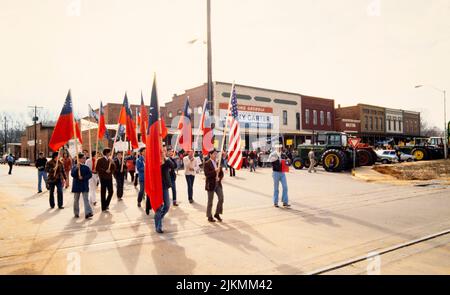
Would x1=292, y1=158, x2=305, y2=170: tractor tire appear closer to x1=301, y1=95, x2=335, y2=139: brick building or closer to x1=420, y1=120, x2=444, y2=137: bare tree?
x1=301, y1=95, x2=335, y2=139: brick building

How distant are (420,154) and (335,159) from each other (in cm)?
1245

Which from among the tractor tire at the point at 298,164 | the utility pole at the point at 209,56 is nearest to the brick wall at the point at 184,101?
the tractor tire at the point at 298,164

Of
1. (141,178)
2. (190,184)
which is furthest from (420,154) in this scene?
Result: (141,178)

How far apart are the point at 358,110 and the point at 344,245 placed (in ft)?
163

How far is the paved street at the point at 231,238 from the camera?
4598mm

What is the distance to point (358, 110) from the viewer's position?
50312 millimetres

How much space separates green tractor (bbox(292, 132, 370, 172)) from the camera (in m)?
20.8

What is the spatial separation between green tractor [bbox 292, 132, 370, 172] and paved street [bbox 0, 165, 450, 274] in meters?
10.5

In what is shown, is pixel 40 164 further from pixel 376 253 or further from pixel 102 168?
pixel 376 253

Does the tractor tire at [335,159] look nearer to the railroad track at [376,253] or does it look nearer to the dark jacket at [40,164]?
the railroad track at [376,253]

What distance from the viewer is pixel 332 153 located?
69.1ft

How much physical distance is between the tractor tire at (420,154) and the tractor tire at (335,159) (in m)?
11.7

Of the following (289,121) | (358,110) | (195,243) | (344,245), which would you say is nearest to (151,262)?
(195,243)
